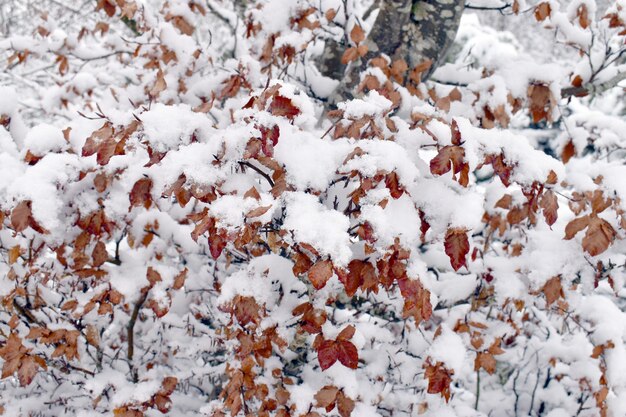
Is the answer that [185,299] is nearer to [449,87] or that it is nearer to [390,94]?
[390,94]

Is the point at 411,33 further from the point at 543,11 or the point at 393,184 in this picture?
the point at 393,184

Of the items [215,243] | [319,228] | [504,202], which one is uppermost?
[319,228]

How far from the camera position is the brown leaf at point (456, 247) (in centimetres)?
155

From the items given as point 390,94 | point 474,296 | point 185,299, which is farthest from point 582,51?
point 185,299

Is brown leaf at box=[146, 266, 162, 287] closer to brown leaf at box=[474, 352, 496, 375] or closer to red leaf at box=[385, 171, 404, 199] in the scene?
red leaf at box=[385, 171, 404, 199]

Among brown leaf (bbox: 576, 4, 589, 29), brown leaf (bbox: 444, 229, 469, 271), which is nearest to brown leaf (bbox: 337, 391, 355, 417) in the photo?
brown leaf (bbox: 444, 229, 469, 271)

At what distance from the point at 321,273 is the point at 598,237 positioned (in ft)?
3.63

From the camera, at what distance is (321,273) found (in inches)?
52.2

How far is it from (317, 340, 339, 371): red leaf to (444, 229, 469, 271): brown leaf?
52 cm

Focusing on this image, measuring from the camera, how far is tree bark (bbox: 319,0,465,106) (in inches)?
99.4

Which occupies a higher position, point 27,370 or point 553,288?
point 553,288

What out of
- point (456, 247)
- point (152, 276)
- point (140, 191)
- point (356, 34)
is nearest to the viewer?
point (456, 247)

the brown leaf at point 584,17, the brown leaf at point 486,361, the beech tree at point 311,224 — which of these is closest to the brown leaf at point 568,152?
the beech tree at point 311,224

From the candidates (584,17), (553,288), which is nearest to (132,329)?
(553,288)
